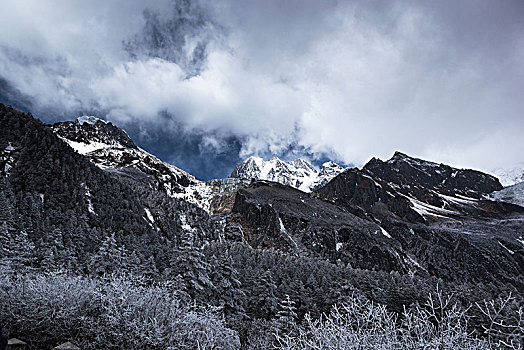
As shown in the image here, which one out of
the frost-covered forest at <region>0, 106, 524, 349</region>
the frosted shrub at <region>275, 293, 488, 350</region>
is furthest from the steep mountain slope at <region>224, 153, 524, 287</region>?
the frosted shrub at <region>275, 293, 488, 350</region>

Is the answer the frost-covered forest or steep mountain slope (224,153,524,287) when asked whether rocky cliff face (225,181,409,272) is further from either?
the frost-covered forest

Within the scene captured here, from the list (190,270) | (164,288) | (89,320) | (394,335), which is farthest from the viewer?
(190,270)

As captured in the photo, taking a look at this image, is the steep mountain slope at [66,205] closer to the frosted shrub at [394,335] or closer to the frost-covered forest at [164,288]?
the frost-covered forest at [164,288]

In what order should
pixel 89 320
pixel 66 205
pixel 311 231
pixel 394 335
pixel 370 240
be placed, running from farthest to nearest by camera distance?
pixel 311 231, pixel 370 240, pixel 66 205, pixel 89 320, pixel 394 335

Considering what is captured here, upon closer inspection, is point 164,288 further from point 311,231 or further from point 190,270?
point 311,231

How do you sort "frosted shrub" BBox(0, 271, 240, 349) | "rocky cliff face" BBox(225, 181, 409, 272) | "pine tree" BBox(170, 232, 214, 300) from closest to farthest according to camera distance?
"frosted shrub" BBox(0, 271, 240, 349) → "pine tree" BBox(170, 232, 214, 300) → "rocky cliff face" BBox(225, 181, 409, 272)

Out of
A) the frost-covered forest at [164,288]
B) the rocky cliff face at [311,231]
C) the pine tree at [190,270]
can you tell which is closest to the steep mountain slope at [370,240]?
the rocky cliff face at [311,231]

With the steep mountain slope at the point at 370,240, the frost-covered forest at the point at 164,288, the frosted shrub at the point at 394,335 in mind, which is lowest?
the frosted shrub at the point at 394,335

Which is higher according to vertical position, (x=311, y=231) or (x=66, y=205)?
(x=311, y=231)

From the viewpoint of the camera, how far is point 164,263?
4444cm

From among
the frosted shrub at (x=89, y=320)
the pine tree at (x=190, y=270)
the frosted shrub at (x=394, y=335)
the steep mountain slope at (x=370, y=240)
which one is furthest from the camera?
the steep mountain slope at (x=370, y=240)

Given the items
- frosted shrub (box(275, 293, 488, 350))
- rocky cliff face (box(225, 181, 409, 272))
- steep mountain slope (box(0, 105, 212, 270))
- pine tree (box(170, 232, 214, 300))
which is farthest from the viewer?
rocky cliff face (box(225, 181, 409, 272))

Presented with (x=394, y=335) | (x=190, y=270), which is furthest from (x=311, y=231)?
(x=394, y=335)

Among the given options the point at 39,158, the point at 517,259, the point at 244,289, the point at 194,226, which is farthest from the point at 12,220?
the point at 517,259
